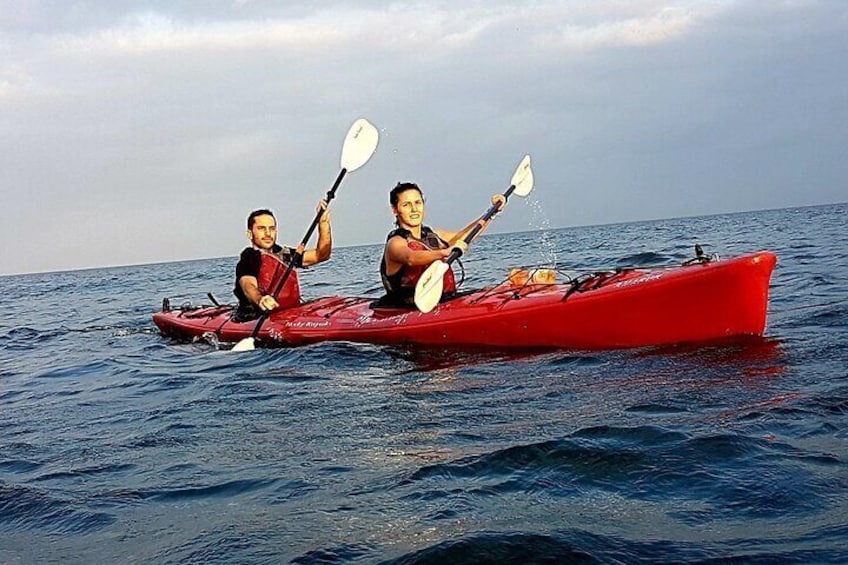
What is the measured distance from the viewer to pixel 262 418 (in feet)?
13.8

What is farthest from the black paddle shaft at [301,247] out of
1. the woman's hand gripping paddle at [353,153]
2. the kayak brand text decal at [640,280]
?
the kayak brand text decal at [640,280]

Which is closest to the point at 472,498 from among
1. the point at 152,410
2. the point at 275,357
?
the point at 152,410

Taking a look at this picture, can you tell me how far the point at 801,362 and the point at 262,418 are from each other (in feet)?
9.59

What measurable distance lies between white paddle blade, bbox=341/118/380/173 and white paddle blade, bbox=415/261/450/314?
8.32 ft

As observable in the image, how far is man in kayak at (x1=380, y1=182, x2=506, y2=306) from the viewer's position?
6.13 metres

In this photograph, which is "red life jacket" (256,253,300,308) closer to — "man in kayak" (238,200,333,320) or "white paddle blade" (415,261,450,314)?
"man in kayak" (238,200,333,320)

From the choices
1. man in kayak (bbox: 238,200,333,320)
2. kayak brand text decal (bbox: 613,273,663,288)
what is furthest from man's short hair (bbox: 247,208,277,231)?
kayak brand text decal (bbox: 613,273,663,288)

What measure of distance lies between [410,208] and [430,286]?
0.81 meters

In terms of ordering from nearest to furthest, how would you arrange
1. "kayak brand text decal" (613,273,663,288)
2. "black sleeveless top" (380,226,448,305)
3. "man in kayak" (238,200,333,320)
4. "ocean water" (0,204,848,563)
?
"ocean water" (0,204,848,563)
"kayak brand text decal" (613,273,663,288)
"black sleeveless top" (380,226,448,305)
"man in kayak" (238,200,333,320)

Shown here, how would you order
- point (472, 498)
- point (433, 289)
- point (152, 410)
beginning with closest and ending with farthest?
1. point (472, 498)
2. point (152, 410)
3. point (433, 289)

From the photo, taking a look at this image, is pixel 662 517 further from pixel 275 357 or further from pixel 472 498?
pixel 275 357

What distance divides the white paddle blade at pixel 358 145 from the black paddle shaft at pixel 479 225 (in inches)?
63.1

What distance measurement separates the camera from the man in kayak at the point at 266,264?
7633mm

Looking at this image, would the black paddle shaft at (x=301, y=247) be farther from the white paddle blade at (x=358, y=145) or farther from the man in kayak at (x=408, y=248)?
the man in kayak at (x=408, y=248)
